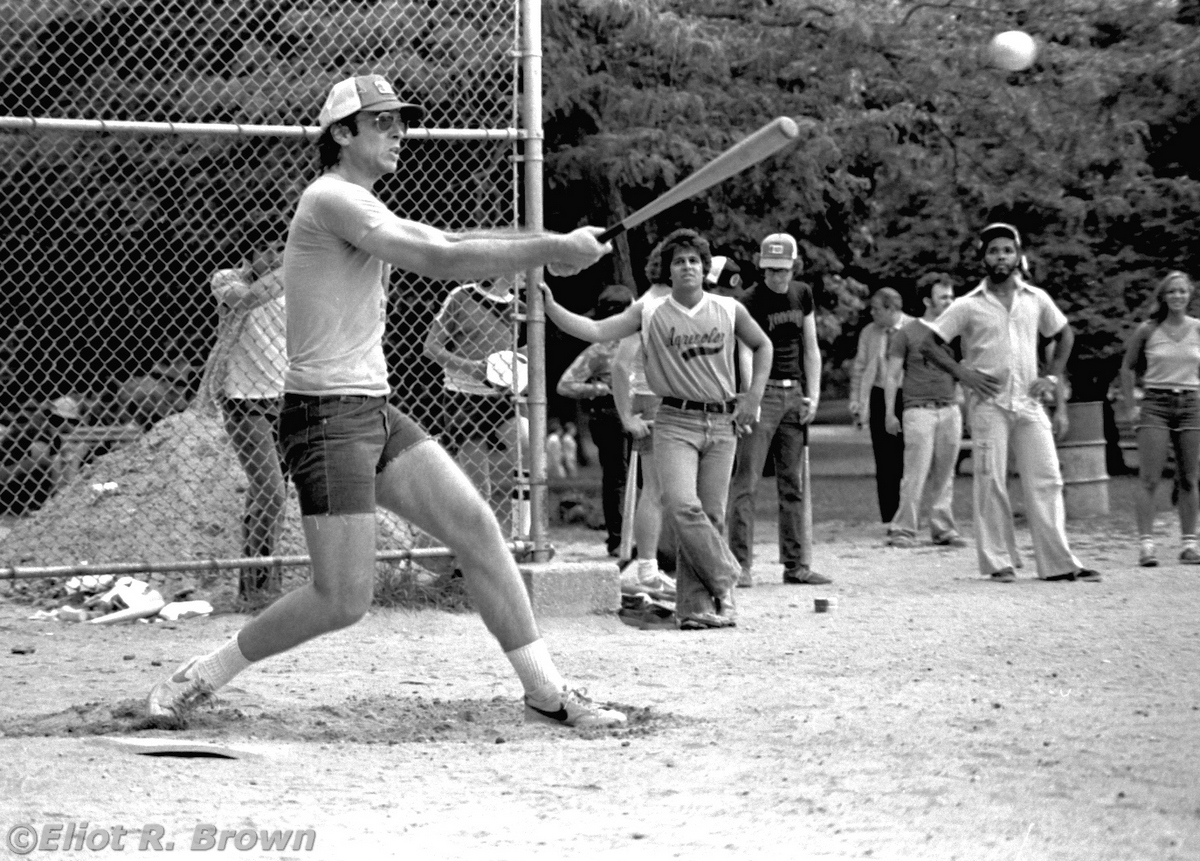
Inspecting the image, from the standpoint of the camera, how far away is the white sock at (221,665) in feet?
19.1

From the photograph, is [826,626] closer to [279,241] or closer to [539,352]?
[539,352]

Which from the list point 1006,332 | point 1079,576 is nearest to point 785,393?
point 1006,332

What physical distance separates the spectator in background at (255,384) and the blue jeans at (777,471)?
287 cm

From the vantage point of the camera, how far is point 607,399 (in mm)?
11703

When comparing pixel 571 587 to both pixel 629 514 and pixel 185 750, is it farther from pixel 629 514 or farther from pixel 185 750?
pixel 185 750

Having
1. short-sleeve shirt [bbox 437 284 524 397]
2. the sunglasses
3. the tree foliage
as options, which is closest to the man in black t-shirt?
short-sleeve shirt [bbox 437 284 524 397]

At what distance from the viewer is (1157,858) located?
4152 millimetres

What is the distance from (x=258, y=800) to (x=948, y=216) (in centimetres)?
1421

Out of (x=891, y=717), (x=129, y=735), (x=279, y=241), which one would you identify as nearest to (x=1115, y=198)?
(x=279, y=241)

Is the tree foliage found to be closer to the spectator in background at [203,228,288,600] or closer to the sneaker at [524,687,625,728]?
the spectator in background at [203,228,288,600]

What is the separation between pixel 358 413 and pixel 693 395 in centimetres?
357

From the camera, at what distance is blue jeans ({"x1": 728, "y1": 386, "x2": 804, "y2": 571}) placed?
35.2 ft

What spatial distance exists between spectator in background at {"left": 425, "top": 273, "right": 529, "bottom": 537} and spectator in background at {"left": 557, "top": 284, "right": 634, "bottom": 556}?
5.28 feet

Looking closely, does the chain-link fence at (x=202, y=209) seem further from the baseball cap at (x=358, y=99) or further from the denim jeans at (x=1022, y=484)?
the denim jeans at (x=1022, y=484)
